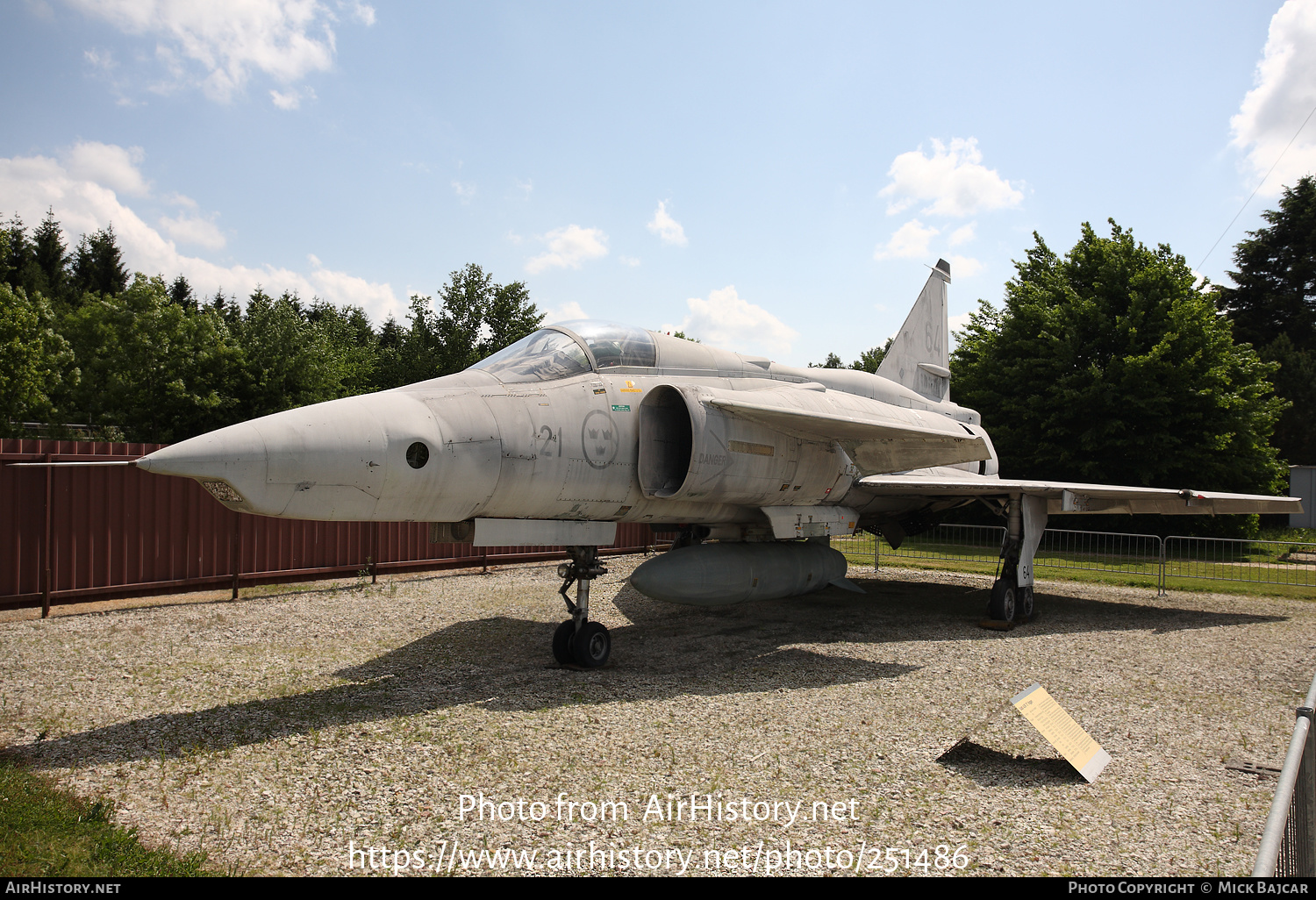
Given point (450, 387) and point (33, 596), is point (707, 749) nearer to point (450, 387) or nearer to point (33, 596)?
point (450, 387)

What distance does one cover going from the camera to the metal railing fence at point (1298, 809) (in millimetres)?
2045

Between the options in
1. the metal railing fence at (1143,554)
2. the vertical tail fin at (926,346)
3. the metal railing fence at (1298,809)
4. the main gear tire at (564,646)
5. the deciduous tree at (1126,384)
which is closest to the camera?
the metal railing fence at (1298,809)

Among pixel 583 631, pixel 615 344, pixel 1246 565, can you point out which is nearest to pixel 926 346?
pixel 615 344

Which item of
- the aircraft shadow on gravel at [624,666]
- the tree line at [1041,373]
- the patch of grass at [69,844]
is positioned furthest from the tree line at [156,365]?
the patch of grass at [69,844]

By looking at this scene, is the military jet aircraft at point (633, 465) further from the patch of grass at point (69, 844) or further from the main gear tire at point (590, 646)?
the patch of grass at point (69, 844)

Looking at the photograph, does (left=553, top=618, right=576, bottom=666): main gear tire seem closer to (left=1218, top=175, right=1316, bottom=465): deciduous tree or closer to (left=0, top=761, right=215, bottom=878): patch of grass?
(left=0, top=761, right=215, bottom=878): patch of grass

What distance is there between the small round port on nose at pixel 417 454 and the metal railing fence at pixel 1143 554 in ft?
34.1

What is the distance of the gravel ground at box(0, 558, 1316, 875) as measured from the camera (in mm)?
3600

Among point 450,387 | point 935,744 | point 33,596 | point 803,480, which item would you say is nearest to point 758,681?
point 935,744

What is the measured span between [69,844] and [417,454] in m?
2.85

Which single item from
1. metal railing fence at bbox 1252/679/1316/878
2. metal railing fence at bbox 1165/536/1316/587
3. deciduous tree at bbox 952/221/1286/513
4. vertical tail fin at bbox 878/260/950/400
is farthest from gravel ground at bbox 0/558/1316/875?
deciduous tree at bbox 952/221/1286/513

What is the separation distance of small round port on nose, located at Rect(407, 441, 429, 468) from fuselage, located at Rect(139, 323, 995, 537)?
0.06 ft

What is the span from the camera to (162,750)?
466 cm

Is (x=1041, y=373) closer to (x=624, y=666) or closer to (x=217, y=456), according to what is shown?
(x=624, y=666)
